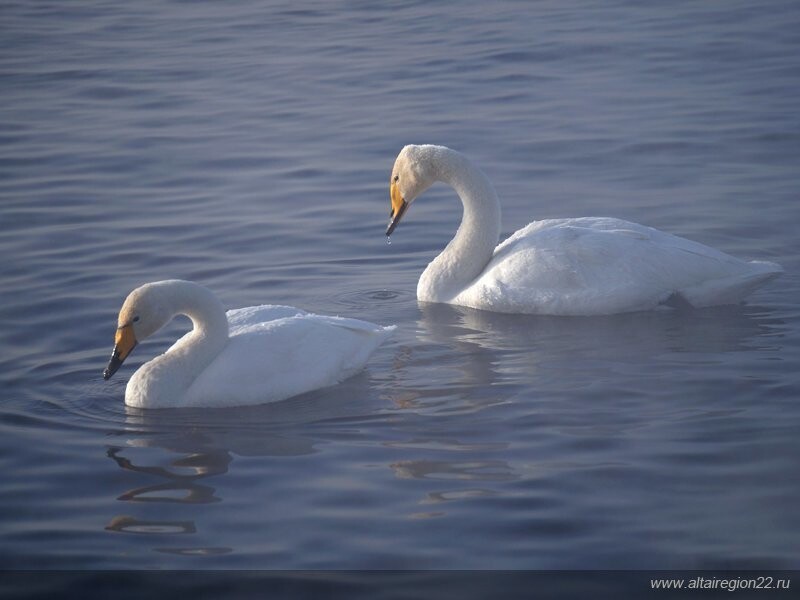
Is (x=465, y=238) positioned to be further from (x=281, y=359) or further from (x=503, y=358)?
(x=281, y=359)

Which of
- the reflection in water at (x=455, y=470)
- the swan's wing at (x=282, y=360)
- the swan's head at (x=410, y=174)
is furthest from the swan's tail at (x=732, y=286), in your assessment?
the reflection in water at (x=455, y=470)

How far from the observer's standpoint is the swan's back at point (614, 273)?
10414mm

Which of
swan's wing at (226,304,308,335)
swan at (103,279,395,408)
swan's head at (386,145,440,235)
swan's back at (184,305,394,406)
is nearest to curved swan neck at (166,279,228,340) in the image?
swan at (103,279,395,408)

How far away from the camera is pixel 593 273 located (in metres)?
10.5

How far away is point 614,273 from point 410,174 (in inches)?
80.1

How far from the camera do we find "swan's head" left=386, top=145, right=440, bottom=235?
11.5 metres

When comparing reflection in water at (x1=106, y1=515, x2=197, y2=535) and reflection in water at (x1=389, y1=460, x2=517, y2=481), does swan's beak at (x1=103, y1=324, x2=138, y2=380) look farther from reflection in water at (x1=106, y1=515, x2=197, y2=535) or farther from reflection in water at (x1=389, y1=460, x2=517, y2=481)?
reflection in water at (x1=389, y1=460, x2=517, y2=481)

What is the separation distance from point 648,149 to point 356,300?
5.52 m

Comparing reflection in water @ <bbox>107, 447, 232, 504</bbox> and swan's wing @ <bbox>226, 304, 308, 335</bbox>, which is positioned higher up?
swan's wing @ <bbox>226, 304, 308, 335</bbox>

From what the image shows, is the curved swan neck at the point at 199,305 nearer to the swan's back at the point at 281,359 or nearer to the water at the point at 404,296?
the swan's back at the point at 281,359

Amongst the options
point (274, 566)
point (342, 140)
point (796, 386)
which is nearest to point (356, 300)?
point (796, 386)

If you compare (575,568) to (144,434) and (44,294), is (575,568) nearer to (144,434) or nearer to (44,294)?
(144,434)

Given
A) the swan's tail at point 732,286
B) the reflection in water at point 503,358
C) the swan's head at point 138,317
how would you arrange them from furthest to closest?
Result: the swan's tail at point 732,286 < the swan's head at point 138,317 < the reflection in water at point 503,358

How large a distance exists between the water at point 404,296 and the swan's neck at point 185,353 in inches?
8.5
